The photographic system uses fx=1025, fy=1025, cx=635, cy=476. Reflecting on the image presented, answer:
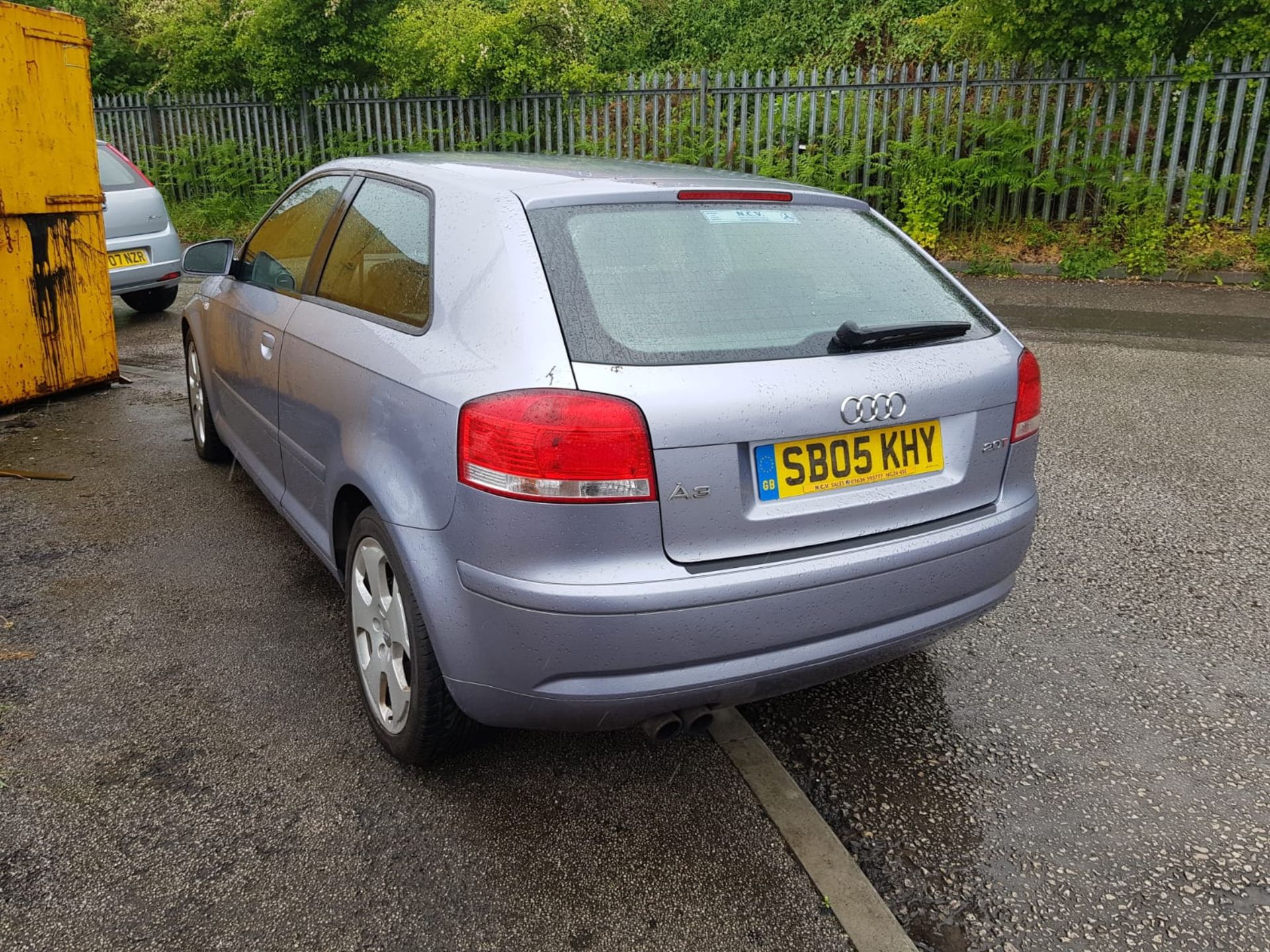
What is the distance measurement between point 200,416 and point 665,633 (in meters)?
3.80

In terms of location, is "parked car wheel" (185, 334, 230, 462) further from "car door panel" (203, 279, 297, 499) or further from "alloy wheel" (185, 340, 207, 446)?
"car door panel" (203, 279, 297, 499)

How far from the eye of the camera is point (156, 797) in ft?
8.60

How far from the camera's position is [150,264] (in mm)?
8555

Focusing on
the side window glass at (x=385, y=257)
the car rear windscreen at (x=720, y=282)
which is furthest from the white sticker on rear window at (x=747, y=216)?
the side window glass at (x=385, y=257)

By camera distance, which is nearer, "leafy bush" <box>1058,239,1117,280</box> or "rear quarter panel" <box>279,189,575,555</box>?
"rear quarter panel" <box>279,189,575,555</box>

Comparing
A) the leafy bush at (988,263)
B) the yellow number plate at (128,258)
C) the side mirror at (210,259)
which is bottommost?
the leafy bush at (988,263)

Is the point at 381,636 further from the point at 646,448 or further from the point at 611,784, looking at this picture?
the point at 646,448

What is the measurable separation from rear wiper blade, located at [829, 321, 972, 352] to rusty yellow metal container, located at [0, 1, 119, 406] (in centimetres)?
535

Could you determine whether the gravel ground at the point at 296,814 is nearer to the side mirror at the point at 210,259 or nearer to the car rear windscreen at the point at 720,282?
the car rear windscreen at the point at 720,282

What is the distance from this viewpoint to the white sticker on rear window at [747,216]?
9.07ft

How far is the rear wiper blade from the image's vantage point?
253 cm

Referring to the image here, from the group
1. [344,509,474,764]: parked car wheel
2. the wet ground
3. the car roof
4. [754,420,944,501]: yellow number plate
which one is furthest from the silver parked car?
[754,420,944,501]: yellow number plate

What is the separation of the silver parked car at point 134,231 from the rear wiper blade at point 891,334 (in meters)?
7.34

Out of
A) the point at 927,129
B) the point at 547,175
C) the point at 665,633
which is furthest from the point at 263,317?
the point at 927,129
